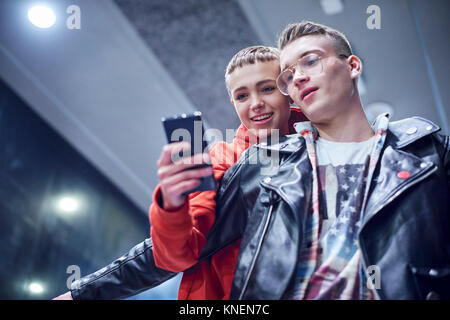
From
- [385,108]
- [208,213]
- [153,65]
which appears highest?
[153,65]

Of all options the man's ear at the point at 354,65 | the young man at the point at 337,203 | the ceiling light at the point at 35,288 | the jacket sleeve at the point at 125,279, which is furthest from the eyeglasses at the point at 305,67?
the ceiling light at the point at 35,288

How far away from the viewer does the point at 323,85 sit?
1.01 metres

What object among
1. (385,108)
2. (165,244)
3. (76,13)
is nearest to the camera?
(165,244)

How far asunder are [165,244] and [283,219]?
255mm

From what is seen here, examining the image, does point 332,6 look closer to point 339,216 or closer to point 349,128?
point 349,128

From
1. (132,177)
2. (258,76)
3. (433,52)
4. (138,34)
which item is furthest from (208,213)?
(132,177)

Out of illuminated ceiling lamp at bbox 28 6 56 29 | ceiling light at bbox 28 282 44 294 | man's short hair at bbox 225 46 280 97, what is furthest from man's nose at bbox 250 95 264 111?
ceiling light at bbox 28 282 44 294

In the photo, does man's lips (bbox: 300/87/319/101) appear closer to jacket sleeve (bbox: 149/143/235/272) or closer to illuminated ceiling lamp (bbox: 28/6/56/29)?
jacket sleeve (bbox: 149/143/235/272)

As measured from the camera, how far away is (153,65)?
113 inches

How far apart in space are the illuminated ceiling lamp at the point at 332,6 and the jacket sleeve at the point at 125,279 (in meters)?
2.00

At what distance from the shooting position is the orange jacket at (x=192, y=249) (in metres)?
0.81

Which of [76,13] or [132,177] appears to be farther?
[132,177]

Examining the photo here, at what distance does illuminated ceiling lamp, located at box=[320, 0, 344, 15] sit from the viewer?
2402 millimetres

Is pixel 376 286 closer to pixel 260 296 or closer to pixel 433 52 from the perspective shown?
pixel 260 296
